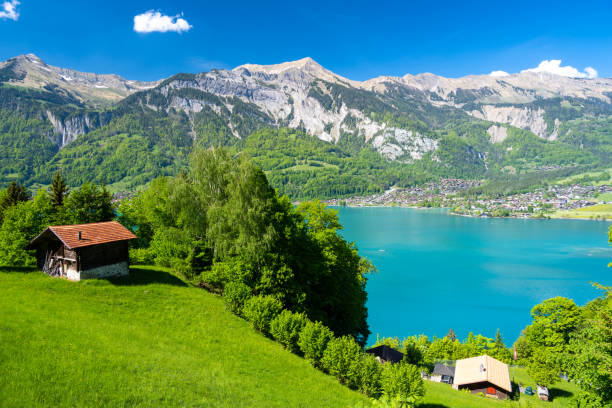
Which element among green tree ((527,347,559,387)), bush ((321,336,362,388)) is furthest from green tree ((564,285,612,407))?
green tree ((527,347,559,387))

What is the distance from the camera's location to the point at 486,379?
107 ft

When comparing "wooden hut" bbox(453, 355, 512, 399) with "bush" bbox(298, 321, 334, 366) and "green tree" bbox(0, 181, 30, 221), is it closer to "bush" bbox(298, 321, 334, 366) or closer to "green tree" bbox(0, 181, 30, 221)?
"bush" bbox(298, 321, 334, 366)

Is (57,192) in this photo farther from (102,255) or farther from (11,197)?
(102,255)

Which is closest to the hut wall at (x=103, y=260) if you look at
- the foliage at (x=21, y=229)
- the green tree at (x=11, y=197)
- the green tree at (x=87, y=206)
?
the foliage at (x=21, y=229)

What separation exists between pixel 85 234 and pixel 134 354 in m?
13.3

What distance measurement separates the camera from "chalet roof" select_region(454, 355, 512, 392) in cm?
3288

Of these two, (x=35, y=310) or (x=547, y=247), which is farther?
(x=547, y=247)

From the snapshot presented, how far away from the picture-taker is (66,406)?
10719 millimetres

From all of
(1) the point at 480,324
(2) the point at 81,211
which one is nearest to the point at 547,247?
(1) the point at 480,324

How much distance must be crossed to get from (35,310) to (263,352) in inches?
470

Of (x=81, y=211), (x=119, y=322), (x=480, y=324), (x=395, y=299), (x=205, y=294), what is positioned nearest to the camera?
Result: (x=119, y=322)

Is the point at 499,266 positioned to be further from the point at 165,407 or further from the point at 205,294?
the point at 165,407

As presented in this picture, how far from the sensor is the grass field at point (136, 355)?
11859mm

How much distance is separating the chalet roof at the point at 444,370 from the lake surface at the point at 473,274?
23895 mm
